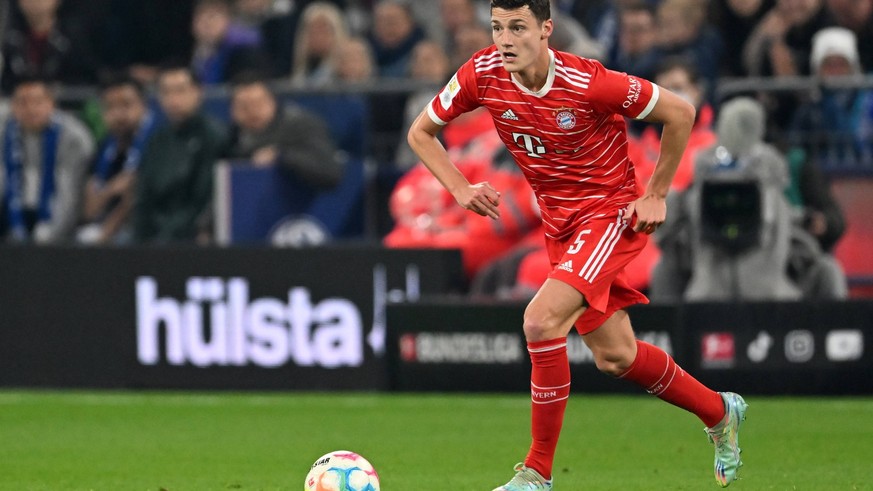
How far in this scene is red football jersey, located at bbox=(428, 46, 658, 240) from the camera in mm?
7074

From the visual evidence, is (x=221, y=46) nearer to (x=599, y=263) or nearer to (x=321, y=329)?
(x=321, y=329)

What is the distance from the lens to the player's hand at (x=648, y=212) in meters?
7.08

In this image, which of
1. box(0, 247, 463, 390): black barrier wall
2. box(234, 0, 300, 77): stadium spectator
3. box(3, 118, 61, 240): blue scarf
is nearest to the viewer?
box(0, 247, 463, 390): black barrier wall

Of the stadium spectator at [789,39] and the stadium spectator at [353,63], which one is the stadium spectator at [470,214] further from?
the stadium spectator at [789,39]

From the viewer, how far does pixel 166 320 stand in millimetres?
12836

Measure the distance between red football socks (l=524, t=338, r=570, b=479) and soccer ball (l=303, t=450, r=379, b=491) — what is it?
72 centimetres

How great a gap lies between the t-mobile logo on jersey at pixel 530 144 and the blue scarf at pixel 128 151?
7.62 meters

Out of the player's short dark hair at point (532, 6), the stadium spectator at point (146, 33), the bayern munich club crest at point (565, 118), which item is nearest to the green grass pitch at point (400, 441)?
the bayern munich club crest at point (565, 118)

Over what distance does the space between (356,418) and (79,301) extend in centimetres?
318

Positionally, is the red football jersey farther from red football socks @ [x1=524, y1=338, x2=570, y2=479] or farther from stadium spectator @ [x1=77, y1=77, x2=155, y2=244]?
stadium spectator @ [x1=77, y1=77, x2=155, y2=244]

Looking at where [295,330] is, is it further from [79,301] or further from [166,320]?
[79,301]

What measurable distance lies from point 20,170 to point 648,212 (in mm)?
8561

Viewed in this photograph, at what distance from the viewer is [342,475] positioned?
21.6ft

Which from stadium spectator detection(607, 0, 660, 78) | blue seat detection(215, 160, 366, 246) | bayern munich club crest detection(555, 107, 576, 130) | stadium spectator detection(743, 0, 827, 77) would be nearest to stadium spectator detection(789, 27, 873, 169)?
stadium spectator detection(743, 0, 827, 77)
